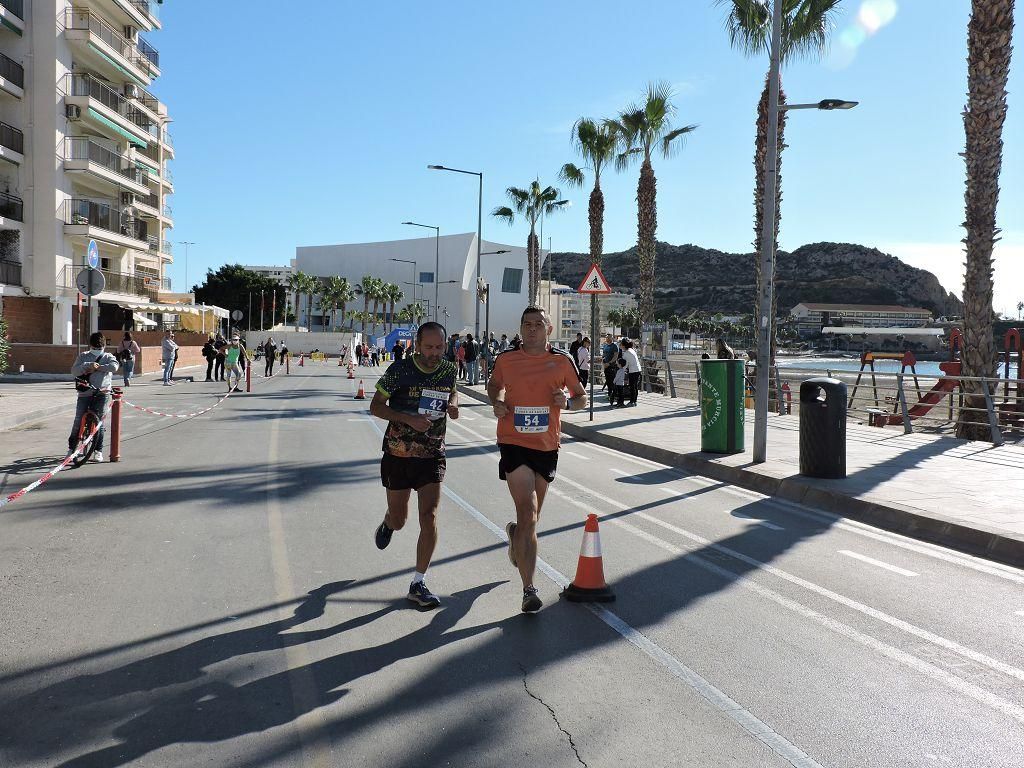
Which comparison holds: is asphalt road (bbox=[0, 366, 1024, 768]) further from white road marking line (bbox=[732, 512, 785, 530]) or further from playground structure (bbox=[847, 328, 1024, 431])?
playground structure (bbox=[847, 328, 1024, 431])

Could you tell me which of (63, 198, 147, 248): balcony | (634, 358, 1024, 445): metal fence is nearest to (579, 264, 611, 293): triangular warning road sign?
(634, 358, 1024, 445): metal fence

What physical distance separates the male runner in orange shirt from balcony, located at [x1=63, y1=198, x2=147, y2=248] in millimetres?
38227

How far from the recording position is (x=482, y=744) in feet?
11.1

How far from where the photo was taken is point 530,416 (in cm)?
530

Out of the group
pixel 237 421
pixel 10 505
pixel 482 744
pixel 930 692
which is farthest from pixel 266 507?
pixel 237 421

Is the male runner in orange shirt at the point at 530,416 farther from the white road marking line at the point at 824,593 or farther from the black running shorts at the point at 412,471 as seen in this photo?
the white road marking line at the point at 824,593

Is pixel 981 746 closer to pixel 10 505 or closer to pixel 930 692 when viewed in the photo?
pixel 930 692

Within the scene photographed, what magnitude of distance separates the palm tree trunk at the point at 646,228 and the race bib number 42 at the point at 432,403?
24.7 m

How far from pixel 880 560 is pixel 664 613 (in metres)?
2.55

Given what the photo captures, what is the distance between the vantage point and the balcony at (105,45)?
3781 cm

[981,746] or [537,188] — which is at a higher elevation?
[537,188]

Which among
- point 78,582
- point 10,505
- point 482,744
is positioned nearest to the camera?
point 482,744

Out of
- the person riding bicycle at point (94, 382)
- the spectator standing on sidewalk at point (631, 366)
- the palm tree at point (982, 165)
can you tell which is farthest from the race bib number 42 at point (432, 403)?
the spectator standing on sidewalk at point (631, 366)

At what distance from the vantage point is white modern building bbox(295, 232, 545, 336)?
134875mm
